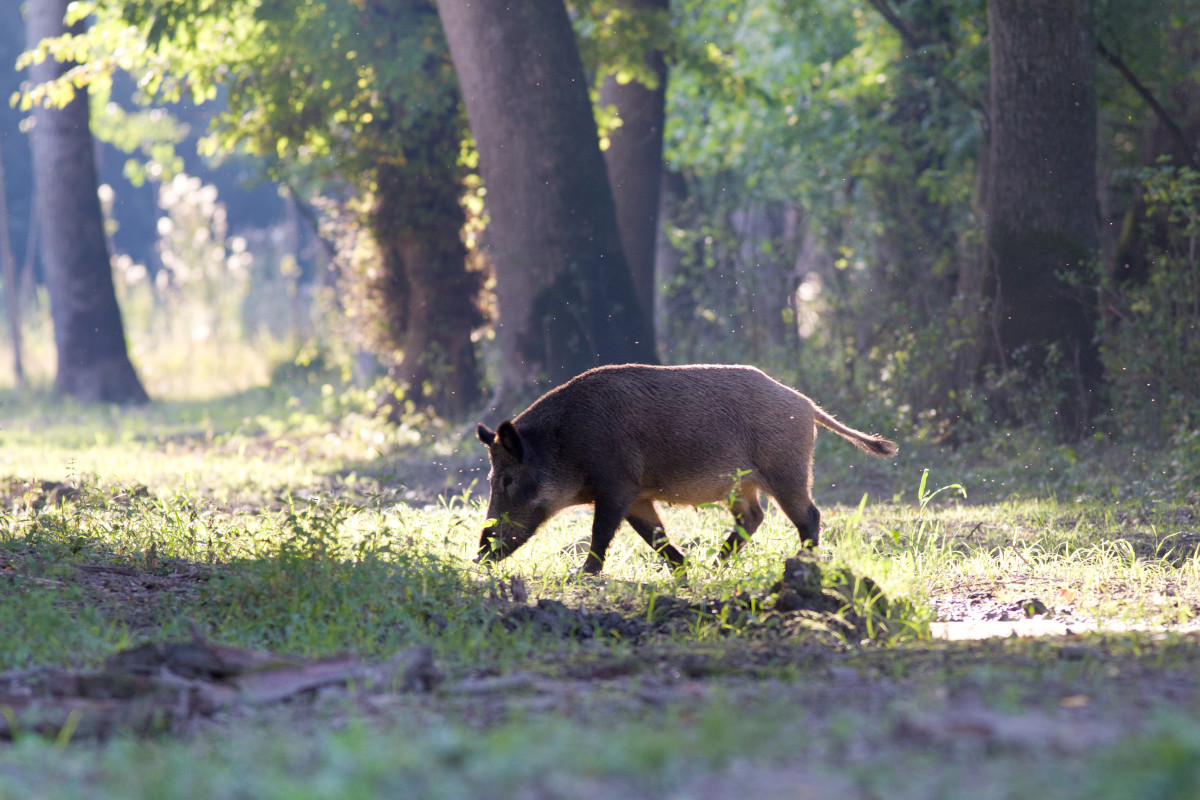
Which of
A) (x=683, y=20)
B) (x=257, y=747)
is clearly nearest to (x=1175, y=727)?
(x=257, y=747)

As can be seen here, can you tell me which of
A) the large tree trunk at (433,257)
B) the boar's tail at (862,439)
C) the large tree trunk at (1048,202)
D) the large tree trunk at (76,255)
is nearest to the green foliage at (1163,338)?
the large tree trunk at (1048,202)

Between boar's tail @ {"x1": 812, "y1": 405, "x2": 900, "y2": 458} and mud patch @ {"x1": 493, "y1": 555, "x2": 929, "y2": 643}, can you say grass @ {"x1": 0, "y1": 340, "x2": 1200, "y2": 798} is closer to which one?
mud patch @ {"x1": 493, "y1": 555, "x2": 929, "y2": 643}

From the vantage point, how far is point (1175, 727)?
2693 millimetres

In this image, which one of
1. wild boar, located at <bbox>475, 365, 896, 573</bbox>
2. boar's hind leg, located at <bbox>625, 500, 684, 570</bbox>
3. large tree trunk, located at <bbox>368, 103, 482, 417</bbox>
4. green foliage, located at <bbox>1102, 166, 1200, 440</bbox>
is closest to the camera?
wild boar, located at <bbox>475, 365, 896, 573</bbox>

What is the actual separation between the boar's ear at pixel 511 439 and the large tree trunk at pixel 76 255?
1408cm

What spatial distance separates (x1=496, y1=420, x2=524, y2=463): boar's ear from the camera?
654cm

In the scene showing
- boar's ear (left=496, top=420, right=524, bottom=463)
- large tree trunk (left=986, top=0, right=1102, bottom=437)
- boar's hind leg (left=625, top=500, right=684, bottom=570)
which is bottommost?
boar's hind leg (left=625, top=500, right=684, bottom=570)

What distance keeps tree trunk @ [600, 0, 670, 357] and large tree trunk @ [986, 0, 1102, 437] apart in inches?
178

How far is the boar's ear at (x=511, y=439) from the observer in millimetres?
6539

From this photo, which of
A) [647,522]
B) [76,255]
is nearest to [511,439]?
[647,522]

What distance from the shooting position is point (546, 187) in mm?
12078

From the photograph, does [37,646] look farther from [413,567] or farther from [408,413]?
[408,413]

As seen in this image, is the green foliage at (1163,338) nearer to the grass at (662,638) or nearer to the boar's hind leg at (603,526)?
the grass at (662,638)

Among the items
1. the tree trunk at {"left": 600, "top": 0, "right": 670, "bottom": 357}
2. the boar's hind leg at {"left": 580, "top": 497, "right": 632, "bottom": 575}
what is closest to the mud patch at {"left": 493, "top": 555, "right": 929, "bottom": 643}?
the boar's hind leg at {"left": 580, "top": 497, "right": 632, "bottom": 575}
